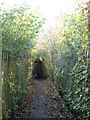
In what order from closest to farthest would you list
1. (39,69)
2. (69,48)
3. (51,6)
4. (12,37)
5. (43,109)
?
(12,37)
(69,48)
(43,109)
(51,6)
(39,69)

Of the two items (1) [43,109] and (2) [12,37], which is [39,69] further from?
(2) [12,37]

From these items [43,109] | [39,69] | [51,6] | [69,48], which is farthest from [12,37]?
[39,69]

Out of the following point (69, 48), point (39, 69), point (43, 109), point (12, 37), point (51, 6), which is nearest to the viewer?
point (12, 37)

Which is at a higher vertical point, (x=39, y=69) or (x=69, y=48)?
(x=69, y=48)

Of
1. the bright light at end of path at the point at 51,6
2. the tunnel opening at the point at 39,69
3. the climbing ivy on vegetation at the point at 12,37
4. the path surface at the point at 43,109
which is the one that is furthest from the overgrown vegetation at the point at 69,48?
the tunnel opening at the point at 39,69

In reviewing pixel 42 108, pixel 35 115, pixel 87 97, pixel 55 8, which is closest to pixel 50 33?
pixel 55 8

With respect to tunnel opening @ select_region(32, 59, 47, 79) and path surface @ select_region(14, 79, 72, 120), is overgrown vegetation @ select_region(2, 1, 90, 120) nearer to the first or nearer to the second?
path surface @ select_region(14, 79, 72, 120)

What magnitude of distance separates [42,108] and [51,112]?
0.38 m

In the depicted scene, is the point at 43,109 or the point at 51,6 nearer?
the point at 43,109

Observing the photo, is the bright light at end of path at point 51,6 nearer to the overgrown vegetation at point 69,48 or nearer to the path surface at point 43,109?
the overgrown vegetation at point 69,48

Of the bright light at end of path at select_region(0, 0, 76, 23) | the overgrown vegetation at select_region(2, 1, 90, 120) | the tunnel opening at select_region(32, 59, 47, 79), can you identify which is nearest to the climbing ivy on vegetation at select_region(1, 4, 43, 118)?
the overgrown vegetation at select_region(2, 1, 90, 120)

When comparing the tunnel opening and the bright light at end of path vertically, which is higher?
the bright light at end of path

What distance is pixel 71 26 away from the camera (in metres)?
4.34

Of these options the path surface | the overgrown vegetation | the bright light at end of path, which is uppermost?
the bright light at end of path
